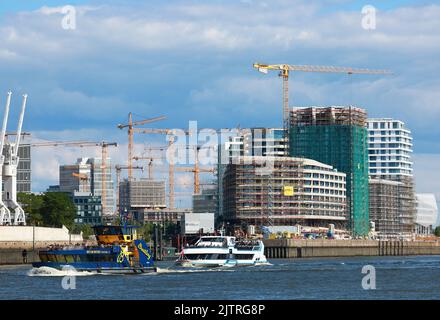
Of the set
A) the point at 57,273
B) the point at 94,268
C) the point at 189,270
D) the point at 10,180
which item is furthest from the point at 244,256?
the point at 10,180

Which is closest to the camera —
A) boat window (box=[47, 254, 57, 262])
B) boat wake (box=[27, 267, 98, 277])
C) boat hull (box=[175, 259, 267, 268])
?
boat wake (box=[27, 267, 98, 277])

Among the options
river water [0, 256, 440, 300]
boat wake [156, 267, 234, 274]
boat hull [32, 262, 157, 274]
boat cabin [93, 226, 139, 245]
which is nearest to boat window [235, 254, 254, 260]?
boat wake [156, 267, 234, 274]

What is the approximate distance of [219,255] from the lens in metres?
134

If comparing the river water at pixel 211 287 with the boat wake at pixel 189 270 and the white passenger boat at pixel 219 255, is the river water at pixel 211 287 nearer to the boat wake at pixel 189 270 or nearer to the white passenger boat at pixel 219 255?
the boat wake at pixel 189 270

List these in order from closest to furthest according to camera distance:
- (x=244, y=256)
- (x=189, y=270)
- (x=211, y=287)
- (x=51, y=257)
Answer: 1. (x=211, y=287)
2. (x=51, y=257)
3. (x=189, y=270)
4. (x=244, y=256)

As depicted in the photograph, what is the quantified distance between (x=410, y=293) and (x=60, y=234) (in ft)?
364

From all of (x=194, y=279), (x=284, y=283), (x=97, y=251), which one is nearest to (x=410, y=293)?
(x=284, y=283)

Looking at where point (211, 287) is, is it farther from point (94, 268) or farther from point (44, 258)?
point (44, 258)

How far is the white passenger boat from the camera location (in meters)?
132

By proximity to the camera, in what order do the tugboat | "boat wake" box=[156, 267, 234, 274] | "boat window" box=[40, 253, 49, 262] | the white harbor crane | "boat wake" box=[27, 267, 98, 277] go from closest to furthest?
"boat wake" box=[27, 267, 98, 277], the tugboat, "boat window" box=[40, 253, 49, 262], "boat wake" box=[156, 267, 234, 274], the white harbor crane

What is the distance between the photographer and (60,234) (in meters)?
177

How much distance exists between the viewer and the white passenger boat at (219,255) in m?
132

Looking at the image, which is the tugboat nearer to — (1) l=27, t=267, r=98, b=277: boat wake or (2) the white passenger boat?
(1) l=27, t=267, r=98, b=277: boat wake
